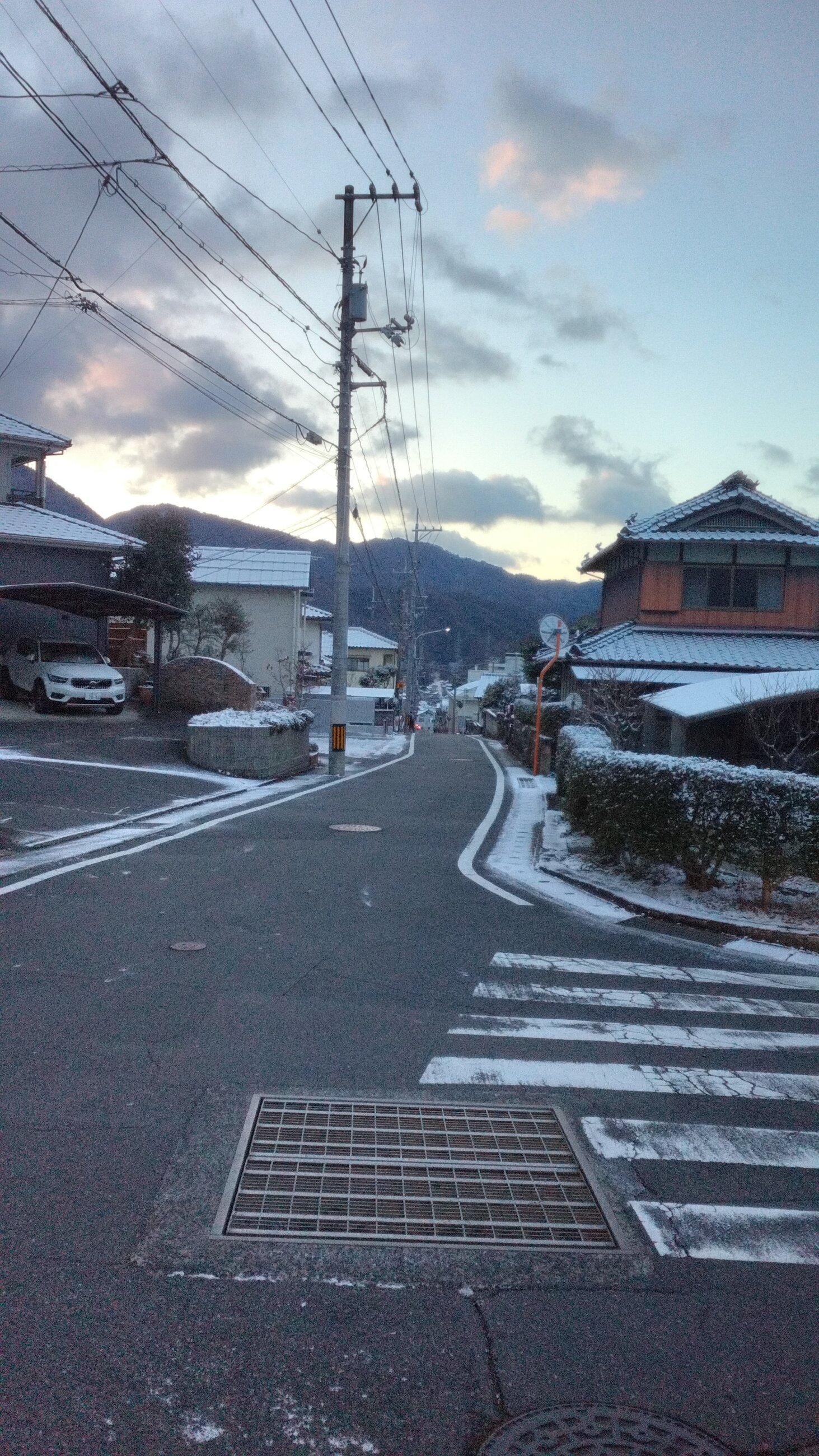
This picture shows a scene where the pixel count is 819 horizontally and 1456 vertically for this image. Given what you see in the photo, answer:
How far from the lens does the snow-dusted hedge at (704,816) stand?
9.36 meters

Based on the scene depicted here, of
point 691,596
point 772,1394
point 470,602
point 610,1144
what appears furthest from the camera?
point 470,602

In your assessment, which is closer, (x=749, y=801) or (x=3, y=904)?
(x=3, y=904)

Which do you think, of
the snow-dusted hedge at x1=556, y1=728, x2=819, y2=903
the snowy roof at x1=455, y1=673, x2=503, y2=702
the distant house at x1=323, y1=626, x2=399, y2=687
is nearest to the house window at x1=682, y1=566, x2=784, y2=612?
the snow-dusted hedge at x1=556, y1=728, x2=819, y2=903

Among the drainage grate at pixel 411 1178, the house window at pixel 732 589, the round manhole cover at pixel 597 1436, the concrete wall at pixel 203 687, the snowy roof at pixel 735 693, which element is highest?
the house window at pixel 732 589

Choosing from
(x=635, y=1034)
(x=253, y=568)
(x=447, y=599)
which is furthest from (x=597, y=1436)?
(x=447, y=599)

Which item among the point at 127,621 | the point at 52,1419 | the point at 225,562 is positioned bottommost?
the point at 52,1419

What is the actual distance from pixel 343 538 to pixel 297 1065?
18.2 meters

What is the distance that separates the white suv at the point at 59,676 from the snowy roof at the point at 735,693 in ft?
40.6

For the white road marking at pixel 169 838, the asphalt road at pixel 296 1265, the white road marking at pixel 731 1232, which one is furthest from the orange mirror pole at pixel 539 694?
the white road marking at pixel 731 1232

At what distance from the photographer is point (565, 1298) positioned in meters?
3.50

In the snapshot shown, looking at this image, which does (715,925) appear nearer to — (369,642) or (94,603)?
(94,603)

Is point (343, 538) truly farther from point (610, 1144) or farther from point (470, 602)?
point (470, 602)

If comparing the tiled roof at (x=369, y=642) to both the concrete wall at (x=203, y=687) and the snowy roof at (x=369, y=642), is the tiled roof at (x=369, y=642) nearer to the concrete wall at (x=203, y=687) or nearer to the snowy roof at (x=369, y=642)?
the snowy roof at (x=369, y=642)

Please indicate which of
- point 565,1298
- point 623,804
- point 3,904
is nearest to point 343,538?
point 623,804
